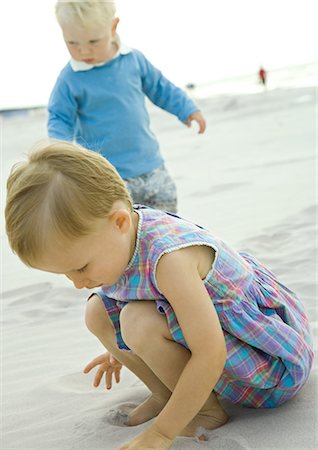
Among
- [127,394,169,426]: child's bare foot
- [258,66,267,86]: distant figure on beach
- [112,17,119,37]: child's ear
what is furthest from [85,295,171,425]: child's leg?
[258,66,267,86]: distant figure on beach

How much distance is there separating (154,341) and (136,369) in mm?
286

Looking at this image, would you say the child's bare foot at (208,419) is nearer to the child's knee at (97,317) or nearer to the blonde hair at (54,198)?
the child's knee at (97,317)

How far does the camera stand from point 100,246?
6.71 ft

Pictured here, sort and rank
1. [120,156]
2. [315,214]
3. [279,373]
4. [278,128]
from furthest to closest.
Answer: [278,128] → [315,214] → [120,156] → [279,373]

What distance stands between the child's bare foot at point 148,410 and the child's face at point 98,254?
0.43 meters

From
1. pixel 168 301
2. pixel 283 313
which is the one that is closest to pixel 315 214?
pixel 283 313

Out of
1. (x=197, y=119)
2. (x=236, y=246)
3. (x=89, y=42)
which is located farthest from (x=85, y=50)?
(x=236, y=246)

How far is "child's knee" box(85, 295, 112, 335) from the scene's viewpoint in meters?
2.35

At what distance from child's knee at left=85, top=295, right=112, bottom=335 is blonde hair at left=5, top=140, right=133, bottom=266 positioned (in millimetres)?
400

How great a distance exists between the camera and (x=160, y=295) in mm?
2113

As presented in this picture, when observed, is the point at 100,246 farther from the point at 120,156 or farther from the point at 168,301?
the point at 120,156

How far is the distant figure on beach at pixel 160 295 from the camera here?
198 centimetres

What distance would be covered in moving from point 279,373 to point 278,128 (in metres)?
7.88

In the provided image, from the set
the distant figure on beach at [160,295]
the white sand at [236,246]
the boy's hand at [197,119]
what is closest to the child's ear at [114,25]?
the boy's hand at [197,119]
